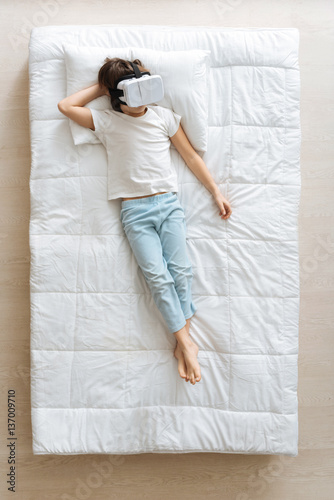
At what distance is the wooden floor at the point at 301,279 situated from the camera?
57.8 inches

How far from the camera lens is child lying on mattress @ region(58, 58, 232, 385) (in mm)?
1311

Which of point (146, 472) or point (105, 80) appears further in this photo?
point (146, 472)

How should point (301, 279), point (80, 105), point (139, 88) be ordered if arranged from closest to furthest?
1. point (139, 88)
2. point (80, 105)
3. point (301, 279)

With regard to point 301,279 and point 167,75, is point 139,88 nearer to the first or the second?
point 167,75

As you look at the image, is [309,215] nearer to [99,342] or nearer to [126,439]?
[99,342]

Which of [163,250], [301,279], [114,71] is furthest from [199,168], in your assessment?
[301,279]

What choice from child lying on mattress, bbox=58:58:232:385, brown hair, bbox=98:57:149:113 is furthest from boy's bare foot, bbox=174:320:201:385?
brown hair, bbox=98:57:149:113

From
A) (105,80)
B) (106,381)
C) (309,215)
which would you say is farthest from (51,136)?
(309,215)

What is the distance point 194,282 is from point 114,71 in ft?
2.35

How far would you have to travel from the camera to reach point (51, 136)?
54.2 inches

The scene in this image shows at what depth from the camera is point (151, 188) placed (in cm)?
133

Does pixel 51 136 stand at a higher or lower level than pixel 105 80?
lower

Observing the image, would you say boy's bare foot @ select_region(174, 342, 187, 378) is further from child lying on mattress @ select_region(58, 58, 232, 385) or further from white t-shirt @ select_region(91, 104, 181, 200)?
white t-shirt @ select_region(91, 104, 181, 200)

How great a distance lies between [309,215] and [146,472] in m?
1.11
